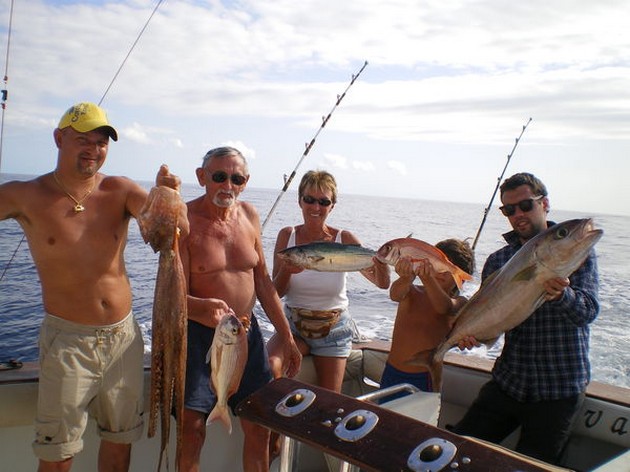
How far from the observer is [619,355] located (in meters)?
8.79

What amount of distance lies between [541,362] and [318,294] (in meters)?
1.66

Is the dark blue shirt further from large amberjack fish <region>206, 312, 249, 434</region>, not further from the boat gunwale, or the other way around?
large amberjack fish <region>206, 312, 249, 434</region>

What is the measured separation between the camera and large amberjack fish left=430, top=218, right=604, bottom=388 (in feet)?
9.39

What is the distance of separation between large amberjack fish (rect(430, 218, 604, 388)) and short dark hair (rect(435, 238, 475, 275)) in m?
0.49

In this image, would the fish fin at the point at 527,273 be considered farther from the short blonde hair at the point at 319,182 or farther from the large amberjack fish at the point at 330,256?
the short blonde hair at the point at 319,182

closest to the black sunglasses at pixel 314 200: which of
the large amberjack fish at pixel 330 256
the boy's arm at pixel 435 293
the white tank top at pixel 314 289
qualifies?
the white tank top at pixel 314 289

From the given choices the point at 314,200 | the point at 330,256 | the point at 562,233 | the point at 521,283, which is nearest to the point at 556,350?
the point at 521,283

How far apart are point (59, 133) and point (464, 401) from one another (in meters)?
3.48

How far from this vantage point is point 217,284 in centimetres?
336

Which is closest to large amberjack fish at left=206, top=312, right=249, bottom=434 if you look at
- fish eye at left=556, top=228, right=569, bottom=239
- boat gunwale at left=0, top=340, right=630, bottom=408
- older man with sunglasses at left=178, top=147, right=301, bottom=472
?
older man with sunglasses at left=178, top=147, right=301, bottom=472

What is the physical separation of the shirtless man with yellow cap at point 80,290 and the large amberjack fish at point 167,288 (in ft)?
3.23

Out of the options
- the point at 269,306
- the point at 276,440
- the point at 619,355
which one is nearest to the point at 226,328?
the point at 269,306

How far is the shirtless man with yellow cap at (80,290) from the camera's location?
2936 millimetres

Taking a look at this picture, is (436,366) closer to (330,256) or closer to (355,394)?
(330,256)
